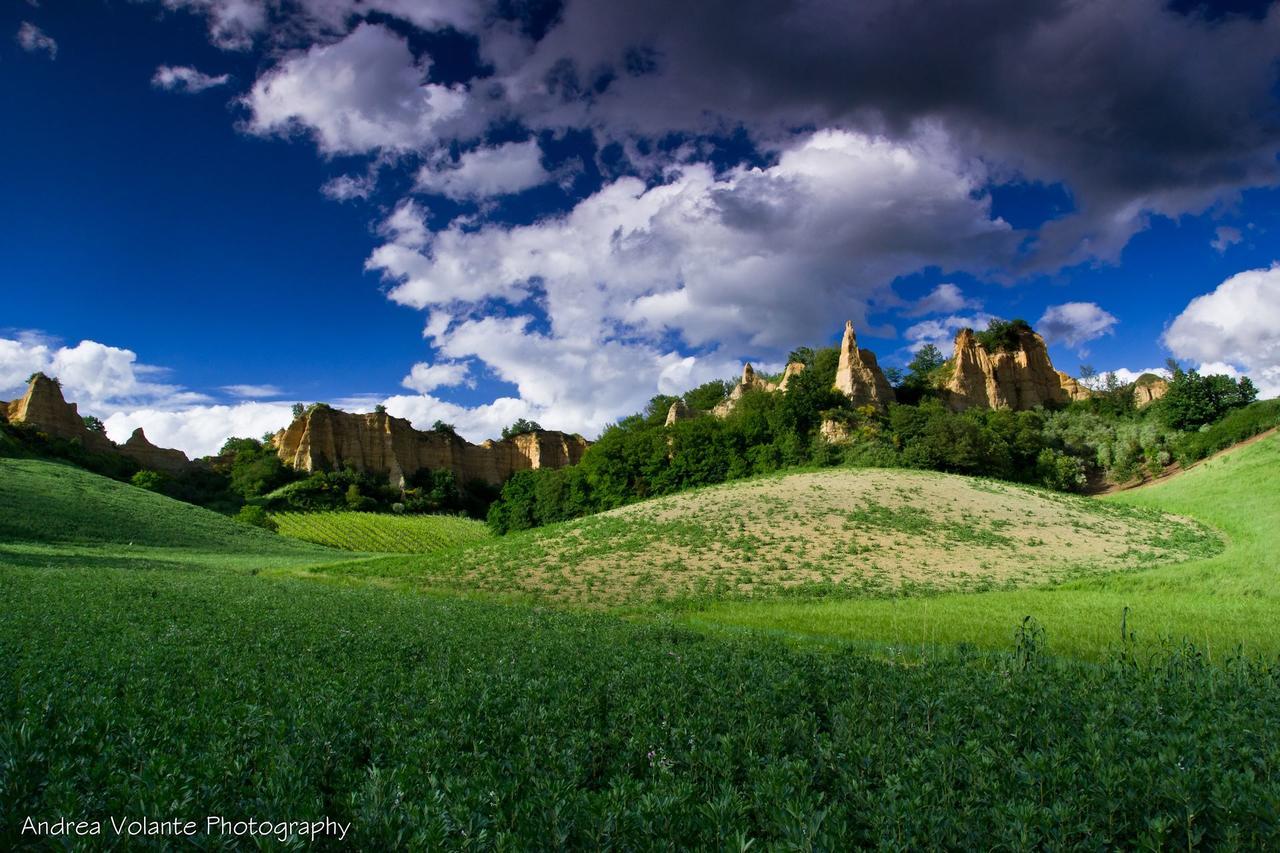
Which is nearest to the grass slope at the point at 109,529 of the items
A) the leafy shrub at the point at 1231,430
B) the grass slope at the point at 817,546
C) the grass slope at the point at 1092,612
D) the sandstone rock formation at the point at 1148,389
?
the grass slope at the point at 817,546

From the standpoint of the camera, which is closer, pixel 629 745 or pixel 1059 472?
pixel 629 745

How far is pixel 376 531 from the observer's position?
7475 centimetres

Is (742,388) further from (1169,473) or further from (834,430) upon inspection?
(1169,473)

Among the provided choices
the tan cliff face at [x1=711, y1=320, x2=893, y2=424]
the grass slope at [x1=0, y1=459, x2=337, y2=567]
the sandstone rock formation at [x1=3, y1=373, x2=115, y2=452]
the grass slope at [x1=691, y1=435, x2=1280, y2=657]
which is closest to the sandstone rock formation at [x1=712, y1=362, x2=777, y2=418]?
the tan cliff face at [x1=711, y1=320, x2=893, y2=424]

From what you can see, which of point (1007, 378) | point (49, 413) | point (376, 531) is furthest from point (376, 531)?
point (1007, 378)

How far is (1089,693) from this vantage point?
23.2 ft

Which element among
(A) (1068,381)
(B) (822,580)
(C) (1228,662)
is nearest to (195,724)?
(C) (1228,662)

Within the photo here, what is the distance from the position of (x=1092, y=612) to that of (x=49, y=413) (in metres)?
112

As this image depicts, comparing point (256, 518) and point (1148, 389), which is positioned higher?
point (1148, 389)

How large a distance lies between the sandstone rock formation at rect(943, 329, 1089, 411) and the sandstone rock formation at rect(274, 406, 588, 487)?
73882 mm

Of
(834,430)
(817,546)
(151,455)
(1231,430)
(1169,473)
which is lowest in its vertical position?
(817,546)

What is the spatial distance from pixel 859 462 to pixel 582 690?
60.2 meters

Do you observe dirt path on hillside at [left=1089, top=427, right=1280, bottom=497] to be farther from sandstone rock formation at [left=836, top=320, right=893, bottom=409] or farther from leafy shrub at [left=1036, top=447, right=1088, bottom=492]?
sandstone rock formation at [left=836, top=320, right=893, bottom=409]

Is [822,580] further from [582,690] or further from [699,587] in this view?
[582,690]
